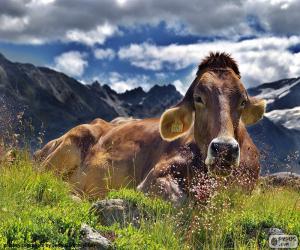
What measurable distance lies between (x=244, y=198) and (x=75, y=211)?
285cm

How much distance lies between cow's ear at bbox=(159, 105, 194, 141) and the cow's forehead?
69 cm

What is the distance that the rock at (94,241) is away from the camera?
6.89 meters

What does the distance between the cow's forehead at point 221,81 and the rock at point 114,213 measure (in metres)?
3.02

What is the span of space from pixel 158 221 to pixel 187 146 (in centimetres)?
254

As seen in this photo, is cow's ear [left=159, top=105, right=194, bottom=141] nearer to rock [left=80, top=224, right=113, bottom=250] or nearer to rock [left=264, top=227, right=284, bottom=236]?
rock [left=264, top=227, right=284, bottom=236]

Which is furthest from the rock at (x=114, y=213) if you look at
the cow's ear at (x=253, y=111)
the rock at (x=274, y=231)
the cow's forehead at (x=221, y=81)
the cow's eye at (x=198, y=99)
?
the cow's ear at (x=253, y=111)

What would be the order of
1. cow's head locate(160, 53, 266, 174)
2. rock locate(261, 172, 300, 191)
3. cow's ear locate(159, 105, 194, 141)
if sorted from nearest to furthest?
cow's head locate(160, 53, 266, 174)
rock locate(261, 172, 300, 191)
cow's ear locate(159, 105, 194, 141)

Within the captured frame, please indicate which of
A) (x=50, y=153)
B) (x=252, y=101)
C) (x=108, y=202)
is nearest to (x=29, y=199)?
(x=108, y=202)

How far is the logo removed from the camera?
7664 mm

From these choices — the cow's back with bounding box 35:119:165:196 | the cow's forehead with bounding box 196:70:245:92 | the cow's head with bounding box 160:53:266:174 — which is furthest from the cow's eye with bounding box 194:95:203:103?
the cow's back with bounding box 35:119:165:196

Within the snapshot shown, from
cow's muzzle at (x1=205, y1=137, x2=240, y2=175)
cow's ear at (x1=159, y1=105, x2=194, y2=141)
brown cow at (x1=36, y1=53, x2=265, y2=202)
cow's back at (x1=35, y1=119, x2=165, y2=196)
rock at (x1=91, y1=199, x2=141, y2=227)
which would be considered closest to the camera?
rock at (x1=91, y1=199, x2=141, y2=227)

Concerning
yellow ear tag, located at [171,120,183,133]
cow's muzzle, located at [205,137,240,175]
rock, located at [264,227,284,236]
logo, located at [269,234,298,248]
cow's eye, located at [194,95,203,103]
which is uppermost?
cow's eye, located at [194,95,203,103]

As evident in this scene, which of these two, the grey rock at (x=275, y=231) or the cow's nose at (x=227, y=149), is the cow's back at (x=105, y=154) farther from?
the grey rock at (x=275, y=231)

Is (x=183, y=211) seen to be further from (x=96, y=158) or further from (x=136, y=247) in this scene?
(x=96, y=158)
